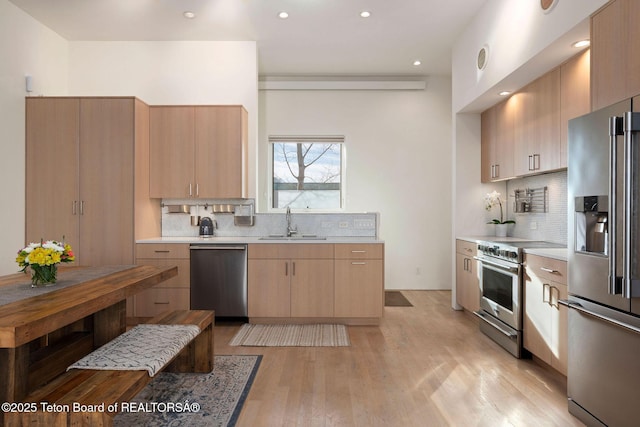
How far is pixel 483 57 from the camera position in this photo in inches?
148

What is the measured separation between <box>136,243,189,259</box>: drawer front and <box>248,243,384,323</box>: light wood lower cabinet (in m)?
0.68

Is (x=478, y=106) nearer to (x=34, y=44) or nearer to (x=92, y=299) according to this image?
(x=92, y=299)

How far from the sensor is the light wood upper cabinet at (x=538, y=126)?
316 cm

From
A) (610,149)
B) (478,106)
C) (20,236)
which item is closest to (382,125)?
(478,106)

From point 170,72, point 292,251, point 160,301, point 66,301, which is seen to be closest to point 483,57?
point 292,251

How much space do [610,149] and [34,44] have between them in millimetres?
4914

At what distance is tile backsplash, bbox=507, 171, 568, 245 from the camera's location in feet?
11.5

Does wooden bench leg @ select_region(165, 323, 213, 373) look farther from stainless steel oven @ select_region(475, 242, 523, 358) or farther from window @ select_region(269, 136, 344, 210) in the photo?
window @ select_region(269, 136, 344, 210)

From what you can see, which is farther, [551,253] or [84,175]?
[84,175]

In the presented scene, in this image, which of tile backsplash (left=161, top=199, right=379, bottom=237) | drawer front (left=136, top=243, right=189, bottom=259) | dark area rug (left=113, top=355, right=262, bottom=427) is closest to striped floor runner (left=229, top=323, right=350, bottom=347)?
dark area rug (left=113, top=355, right=262, bottom=427)

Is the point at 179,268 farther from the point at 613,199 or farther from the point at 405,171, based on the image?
Answer: the point at 613,199

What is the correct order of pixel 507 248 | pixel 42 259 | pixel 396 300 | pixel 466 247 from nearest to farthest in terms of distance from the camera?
pixel 42 259, pixel 507 248, pixel 466 247, pixel 396 300

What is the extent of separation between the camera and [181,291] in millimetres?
3969

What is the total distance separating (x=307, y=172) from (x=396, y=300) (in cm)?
217
